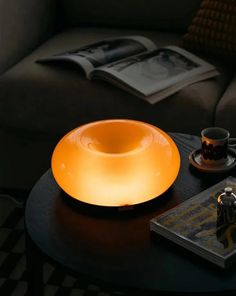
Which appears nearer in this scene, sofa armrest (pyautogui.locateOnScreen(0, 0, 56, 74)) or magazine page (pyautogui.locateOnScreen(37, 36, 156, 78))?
magazine page (pyautogui.locateOnScreen(37, 36, 156, 78))

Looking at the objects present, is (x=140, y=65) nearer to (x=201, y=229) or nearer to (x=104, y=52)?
(x=104, y=52)

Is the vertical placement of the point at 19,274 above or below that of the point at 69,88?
below

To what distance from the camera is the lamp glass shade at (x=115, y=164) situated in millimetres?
1208

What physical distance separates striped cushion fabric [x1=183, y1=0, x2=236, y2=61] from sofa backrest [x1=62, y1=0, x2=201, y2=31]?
188mm

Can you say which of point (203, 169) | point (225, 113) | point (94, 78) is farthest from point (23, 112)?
point (203, 169)

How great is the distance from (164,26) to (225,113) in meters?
0.68

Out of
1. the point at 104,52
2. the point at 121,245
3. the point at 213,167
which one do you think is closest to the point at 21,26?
the point at 104,52

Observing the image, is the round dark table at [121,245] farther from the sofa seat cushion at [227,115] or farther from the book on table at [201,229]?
the sofa seat cushion at [227,115]

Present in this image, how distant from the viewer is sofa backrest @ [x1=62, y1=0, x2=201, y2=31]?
2.33 metres

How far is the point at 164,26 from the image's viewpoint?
239cm

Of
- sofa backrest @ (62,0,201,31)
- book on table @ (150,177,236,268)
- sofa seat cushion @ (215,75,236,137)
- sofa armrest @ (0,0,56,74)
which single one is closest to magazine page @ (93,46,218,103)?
sofa seat cushion @ (215,75,236,137)

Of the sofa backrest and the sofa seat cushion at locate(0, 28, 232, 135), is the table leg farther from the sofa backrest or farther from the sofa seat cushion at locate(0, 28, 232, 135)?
the sofa backrest

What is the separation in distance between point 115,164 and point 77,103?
773mm

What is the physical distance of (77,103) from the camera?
6.39ft
